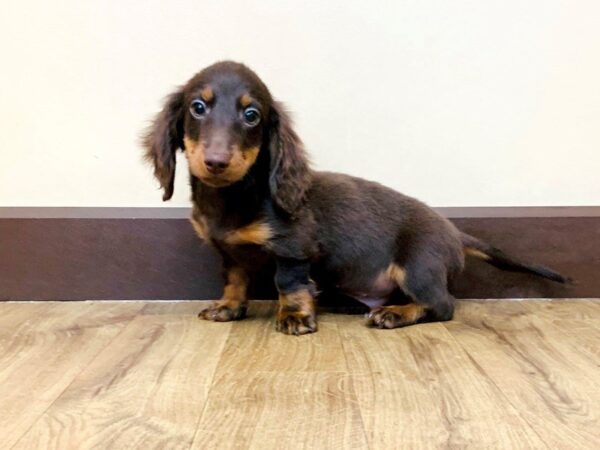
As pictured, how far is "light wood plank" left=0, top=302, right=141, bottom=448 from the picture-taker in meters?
1.31

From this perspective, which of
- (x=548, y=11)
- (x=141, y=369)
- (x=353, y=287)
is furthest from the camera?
(x=548, y=11)

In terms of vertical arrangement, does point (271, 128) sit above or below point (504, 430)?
above

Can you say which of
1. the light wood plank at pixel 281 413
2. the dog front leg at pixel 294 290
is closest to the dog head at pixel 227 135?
the dog front leg at pixel 294 290

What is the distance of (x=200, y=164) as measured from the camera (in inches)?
69.5

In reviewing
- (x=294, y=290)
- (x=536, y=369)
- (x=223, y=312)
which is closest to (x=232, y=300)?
(x=223, y=312)

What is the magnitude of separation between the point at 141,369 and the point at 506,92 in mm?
1487

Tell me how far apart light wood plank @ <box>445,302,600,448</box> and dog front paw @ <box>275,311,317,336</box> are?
384 millimetres

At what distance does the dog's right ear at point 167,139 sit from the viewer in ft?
6.43

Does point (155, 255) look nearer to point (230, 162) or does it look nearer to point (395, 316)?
point (230, 162)

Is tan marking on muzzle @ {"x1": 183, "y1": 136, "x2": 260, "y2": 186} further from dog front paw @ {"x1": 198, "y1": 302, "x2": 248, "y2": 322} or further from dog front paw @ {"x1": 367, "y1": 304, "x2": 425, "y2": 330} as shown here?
dog front paw @ {"x1": 367, "y1": 304, "x2": 425, "y2": 330}

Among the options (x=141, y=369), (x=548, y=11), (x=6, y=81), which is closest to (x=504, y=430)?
(x=141, y=369)

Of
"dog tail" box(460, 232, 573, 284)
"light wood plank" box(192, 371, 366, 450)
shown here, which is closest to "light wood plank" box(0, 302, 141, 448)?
"light wood plank" box(192, 371, 366, 450)

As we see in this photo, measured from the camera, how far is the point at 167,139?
1963mm

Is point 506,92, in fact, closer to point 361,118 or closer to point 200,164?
point 361,118
